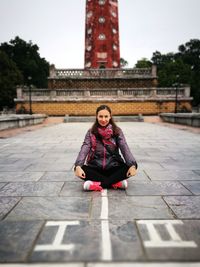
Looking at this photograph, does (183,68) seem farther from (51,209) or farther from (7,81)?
(51,209)

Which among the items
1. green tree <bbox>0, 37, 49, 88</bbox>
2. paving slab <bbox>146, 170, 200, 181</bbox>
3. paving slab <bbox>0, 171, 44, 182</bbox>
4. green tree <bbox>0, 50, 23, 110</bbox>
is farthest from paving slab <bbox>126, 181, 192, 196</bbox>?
green tree <bbox>0, 37, 49, 88</bbox>

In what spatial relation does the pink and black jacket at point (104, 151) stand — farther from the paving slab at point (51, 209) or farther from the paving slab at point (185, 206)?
the paving slab at point (185, 206)

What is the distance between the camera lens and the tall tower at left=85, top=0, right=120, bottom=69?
115 feet

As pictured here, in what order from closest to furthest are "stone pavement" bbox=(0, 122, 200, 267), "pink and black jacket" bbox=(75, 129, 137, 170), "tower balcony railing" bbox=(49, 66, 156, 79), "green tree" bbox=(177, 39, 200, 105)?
1. "stone pavement" bbox=(0, 122, 200, 267)
2. "pink and black jacket" bbox=(75, 129, 137, 170)
3. "tower balcony railing" bbox=(49, 66, 156, 79)
4. "green tree" bbox=(177, 39, 200, 105)

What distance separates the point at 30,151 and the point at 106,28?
31.1m

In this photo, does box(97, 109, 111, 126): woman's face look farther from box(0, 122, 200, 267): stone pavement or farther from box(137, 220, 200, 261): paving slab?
box(137, 220, 200, 261): paving slab

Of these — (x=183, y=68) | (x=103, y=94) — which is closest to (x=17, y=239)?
(x=103, y=94)

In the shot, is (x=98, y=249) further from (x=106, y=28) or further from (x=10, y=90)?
(x=10, y=90)

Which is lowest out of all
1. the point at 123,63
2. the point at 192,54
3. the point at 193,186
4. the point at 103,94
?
the point at 193,186

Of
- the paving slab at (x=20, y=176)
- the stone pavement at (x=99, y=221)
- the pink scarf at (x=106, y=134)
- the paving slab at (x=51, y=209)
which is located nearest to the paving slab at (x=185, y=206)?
the stone pavement at (x=99, y=221)

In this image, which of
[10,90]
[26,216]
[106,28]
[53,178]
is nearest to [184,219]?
[26,216]

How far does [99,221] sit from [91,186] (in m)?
1.12

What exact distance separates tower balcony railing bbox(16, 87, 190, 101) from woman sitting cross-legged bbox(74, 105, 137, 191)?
27.3m

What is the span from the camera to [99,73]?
35.9 meters
